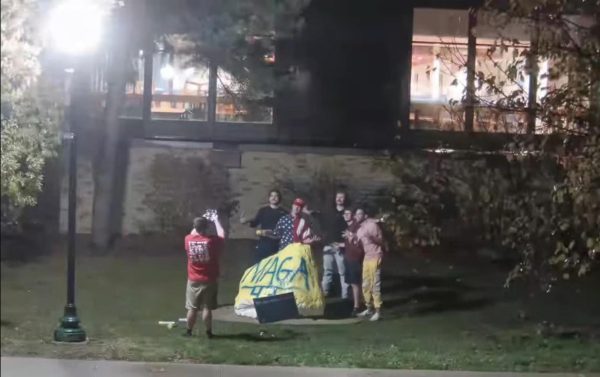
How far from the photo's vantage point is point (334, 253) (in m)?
9.01

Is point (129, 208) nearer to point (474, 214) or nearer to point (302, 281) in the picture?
point (302, 281)

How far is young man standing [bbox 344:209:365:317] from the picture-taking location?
904cm

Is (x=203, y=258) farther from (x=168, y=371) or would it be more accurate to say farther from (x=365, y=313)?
(x=365, y=313)

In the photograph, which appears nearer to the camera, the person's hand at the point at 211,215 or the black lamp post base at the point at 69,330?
the black lamp post base at the point at 69,330

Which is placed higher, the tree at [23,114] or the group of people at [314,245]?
the tree at [23,114]

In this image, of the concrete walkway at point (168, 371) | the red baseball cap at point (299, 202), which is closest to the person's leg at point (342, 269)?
the red baseball cap at point (299, 202)

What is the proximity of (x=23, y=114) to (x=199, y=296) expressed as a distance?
2.28 m

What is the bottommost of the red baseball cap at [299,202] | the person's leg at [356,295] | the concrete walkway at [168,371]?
the concrete walkway at [168,371]

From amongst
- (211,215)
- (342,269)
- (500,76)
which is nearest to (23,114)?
(211,215)

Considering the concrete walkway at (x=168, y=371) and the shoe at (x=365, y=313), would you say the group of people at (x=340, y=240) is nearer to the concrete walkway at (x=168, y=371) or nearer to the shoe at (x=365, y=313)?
the shoe at (x=365, y=313)

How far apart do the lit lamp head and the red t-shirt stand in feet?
6.40

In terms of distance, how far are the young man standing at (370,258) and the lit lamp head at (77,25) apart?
292 centimetres

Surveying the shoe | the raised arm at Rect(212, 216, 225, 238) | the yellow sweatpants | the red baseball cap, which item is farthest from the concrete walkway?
the red baseball cap

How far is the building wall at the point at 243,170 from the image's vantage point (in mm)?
8828
